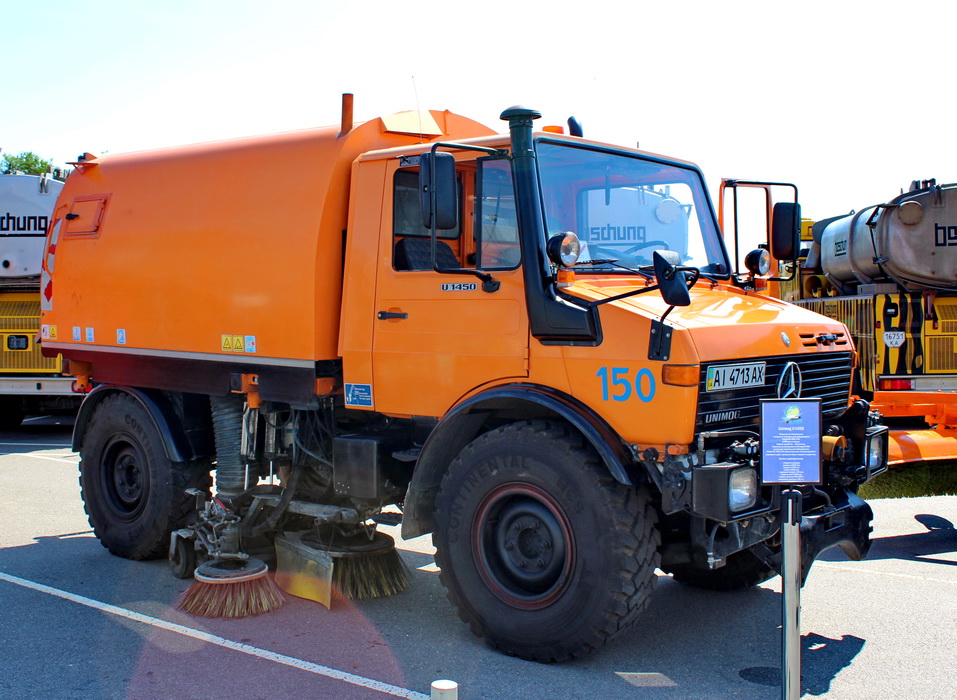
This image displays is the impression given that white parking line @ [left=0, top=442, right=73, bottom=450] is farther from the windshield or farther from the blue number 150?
the blue number 150

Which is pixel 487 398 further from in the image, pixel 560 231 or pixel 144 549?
pixel 144 549

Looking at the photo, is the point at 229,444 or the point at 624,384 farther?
the point at 229,444

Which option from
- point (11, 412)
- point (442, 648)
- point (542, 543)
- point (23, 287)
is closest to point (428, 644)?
point (442, 648)

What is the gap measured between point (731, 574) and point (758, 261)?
2.00 meters

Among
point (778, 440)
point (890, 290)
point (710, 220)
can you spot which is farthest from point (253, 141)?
point (890, 290)

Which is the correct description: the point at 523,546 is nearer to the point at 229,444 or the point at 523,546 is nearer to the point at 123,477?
the point at 229,444

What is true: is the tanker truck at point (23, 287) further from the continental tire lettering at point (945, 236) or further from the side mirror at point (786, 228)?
the continental tire lettering at point (945, 236)

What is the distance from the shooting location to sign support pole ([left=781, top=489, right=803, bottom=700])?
3938 millimetres

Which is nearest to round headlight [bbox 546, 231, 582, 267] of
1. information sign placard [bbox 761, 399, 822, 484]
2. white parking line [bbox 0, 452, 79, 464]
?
information sign placard [bbox 761, 399, 822, 484]

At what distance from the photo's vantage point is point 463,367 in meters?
5.18

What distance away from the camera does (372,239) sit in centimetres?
557

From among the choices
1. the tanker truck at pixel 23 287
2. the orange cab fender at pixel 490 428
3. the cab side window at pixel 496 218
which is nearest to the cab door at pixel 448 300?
the cab side window at pixel 496 218

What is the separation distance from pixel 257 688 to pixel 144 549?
2.82m

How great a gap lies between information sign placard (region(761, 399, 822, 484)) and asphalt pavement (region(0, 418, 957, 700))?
3.92 feet
